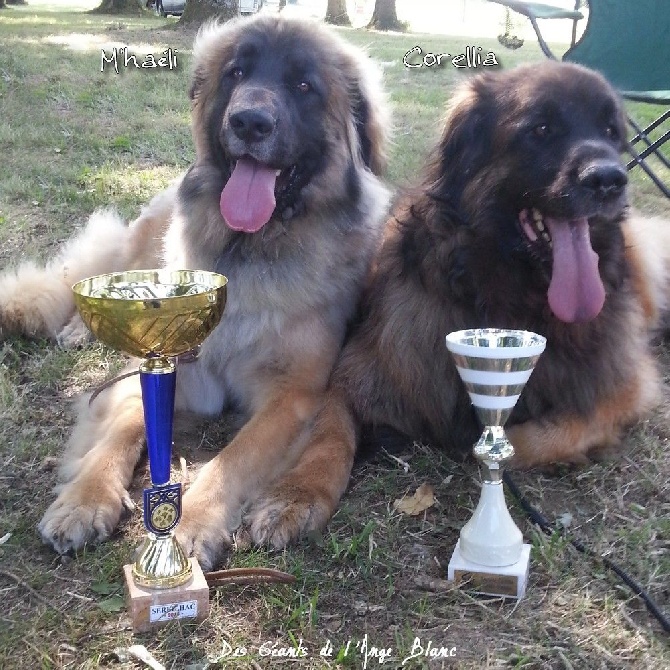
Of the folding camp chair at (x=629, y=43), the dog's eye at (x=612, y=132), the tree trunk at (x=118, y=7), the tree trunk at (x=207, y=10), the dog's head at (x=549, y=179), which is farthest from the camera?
the tree trunk at (x=118, y=7)

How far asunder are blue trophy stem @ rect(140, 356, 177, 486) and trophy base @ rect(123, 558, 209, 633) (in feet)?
0.79

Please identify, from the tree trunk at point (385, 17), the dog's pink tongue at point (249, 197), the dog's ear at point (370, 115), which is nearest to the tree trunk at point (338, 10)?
the tree trunk at point (385, 17)

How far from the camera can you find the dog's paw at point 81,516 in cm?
204

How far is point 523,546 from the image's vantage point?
2029 mm

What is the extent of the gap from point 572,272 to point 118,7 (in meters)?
20.5

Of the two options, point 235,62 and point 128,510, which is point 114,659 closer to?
point 128,510

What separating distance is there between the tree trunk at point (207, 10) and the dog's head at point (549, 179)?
7.55 metres

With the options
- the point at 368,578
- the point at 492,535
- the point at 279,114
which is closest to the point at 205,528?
the point at 368,578

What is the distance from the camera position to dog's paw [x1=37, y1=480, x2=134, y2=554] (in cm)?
204

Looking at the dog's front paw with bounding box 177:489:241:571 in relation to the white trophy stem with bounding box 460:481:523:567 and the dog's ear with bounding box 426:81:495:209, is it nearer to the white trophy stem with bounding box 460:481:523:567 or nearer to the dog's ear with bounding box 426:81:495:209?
the white trophy stem with bounding box 460:481:523:567

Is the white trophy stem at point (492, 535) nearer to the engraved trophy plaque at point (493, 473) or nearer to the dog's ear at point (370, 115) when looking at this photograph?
the engraved trophy plaque at point (493, 473)

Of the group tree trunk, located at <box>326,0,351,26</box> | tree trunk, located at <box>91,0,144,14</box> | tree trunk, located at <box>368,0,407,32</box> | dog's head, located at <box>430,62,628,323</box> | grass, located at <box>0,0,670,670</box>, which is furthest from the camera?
tree trunk, located at <box>91,0,144,14</box>

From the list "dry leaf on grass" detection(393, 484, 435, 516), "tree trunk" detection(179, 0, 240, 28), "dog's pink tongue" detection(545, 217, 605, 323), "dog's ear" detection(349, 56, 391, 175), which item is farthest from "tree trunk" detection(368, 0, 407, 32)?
"dry leaf on grass" detection(393, 484, 435, 516)

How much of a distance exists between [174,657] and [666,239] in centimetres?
291
